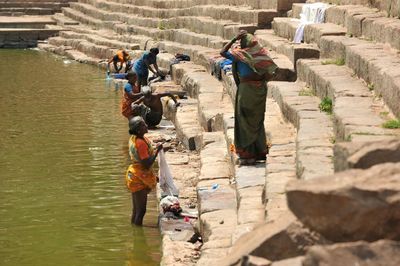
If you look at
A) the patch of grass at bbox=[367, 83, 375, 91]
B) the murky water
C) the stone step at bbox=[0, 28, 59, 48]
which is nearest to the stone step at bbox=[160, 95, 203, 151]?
the murky water

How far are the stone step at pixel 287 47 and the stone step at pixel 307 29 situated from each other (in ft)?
0.48

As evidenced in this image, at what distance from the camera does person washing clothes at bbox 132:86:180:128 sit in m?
16.0

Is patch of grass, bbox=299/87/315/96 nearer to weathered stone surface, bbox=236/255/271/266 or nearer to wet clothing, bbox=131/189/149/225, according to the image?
wet clothing, bbox=131/189/149/225

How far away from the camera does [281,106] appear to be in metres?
12.5

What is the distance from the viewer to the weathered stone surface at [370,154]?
18.4 ft

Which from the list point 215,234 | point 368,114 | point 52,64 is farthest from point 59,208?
point 52,64

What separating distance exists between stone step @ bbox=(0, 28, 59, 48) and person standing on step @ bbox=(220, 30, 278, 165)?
862 inches

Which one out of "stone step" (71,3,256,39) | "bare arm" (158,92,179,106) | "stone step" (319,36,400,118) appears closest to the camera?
"stone step" (319,36,400,118)

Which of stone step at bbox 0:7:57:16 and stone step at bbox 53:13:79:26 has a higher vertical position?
stone step at bbox 0:7:57:16

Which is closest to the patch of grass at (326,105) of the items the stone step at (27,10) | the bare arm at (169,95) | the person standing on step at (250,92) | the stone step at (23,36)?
the person standing on step at (250,92)

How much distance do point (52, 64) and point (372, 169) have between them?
2217 centimetres

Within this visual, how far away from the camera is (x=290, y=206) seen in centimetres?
539

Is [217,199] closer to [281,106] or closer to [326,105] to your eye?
[326,105]

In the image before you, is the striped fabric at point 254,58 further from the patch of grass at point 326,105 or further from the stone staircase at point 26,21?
the stone staircase at point 26,21
